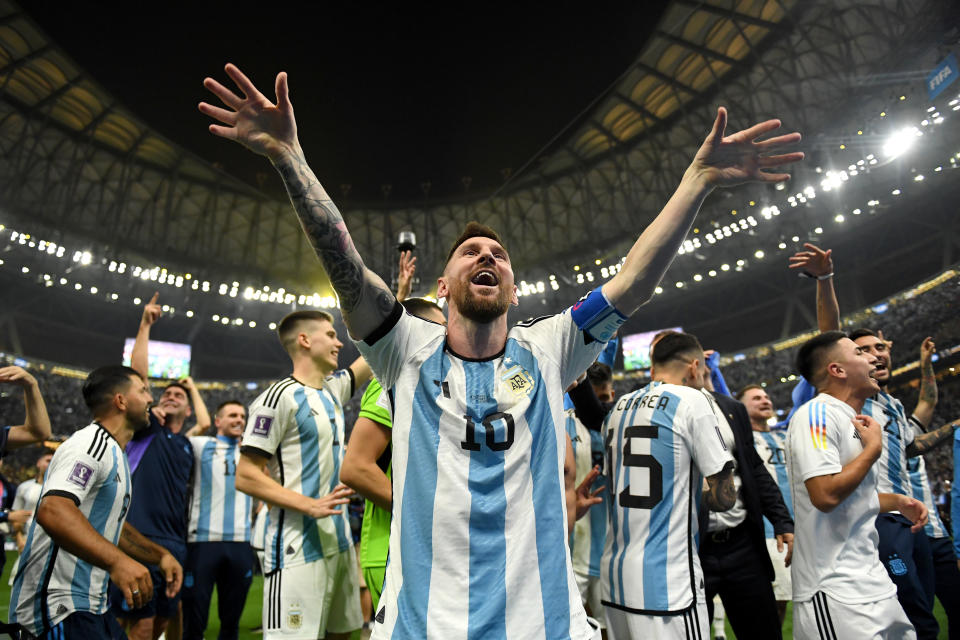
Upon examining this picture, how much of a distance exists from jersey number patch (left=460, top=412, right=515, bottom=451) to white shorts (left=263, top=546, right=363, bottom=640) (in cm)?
197

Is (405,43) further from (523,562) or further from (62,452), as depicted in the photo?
(523,562)

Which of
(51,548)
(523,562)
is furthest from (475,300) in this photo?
(51,548)

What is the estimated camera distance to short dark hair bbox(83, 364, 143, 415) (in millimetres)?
3795

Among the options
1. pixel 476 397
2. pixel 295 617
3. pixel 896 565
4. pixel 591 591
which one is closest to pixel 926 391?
pixel 896 565

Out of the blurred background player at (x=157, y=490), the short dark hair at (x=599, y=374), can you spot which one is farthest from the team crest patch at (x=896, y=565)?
the blurred background player at (x=157, y=490)

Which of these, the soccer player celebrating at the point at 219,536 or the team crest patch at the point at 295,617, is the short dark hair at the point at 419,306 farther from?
the soccer player celebrating at the point at 219,536

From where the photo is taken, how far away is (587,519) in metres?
5.06

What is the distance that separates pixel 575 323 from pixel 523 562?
852 mm

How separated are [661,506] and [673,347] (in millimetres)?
1142

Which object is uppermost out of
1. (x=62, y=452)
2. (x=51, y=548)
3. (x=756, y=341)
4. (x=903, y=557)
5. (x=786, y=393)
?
(x=756, y=341)

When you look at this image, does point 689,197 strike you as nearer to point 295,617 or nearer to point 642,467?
point 642,467

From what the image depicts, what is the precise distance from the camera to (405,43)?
31.0 ft

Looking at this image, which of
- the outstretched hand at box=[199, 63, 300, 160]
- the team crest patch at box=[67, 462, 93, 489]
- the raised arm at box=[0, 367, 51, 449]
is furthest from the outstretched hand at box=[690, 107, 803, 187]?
the raised arm at box=[0, 367, 51, 449]

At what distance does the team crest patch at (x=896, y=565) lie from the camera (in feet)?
12.2
